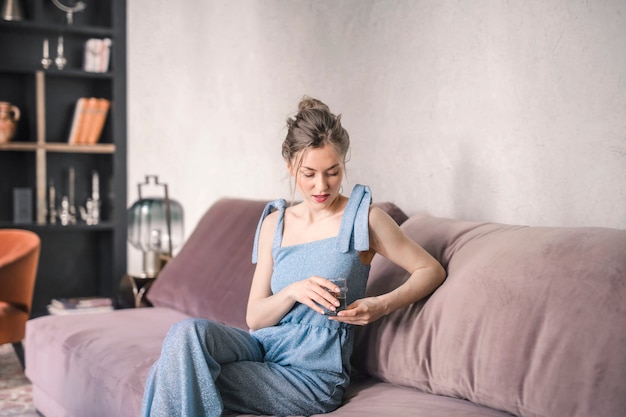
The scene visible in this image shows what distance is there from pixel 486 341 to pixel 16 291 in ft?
8.58

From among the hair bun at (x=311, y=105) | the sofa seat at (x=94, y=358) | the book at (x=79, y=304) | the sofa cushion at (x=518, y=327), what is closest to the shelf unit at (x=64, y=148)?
the book at (x=79, y=304)

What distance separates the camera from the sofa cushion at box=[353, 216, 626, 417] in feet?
5.33

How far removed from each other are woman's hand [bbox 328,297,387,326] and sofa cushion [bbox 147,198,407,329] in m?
0.89

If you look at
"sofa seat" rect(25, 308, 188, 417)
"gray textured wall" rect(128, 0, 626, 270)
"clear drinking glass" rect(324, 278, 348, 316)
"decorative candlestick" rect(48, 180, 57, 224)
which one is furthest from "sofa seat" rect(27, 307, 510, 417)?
"decorative candlestick" rect(48, 180, 57, 224)

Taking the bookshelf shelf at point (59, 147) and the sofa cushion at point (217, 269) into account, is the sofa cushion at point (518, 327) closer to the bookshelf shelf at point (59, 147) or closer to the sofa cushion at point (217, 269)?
the sofa cushion at point (217, 269)

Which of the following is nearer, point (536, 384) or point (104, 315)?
point (536, 384)

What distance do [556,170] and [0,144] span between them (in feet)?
11.2

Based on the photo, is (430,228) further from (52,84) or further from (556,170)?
(52,84)

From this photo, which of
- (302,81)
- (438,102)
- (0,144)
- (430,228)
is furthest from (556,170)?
(0,144)

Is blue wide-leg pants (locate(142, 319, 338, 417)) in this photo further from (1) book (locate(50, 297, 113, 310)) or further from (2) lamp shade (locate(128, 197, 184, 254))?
(1) book (locate(50, 297, 113, 310))

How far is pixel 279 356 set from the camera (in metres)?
2.06

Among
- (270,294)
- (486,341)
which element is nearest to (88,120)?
(270,294)

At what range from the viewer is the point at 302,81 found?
11.4ft

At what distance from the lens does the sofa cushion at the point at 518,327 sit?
1.63 metres
